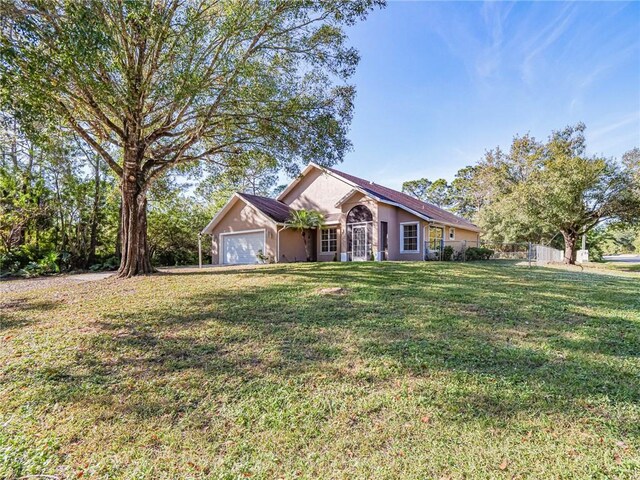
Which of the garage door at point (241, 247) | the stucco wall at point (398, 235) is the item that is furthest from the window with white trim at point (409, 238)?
the garage door at point (241, 247)

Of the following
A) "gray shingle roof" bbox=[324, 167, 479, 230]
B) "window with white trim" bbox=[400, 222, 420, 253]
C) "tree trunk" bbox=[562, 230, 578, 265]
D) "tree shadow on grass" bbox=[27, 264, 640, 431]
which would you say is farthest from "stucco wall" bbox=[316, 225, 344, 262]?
"tree trunk" bbox=[562, 230, 578, 265]

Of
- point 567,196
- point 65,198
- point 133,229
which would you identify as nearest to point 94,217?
point 65,198

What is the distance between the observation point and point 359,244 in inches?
714

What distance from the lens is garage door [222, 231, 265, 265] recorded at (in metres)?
19.2

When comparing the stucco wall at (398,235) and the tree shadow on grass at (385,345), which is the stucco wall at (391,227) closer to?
the stucco wall at (398,235)

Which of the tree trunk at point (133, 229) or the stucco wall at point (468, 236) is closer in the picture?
the tree trunk at point (133, 229)

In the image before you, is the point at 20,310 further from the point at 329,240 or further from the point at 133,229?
the point at 329,240

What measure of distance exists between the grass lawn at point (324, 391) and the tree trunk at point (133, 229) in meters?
4.71

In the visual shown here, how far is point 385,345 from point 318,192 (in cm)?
1632

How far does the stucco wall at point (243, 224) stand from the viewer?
18547 millimetres

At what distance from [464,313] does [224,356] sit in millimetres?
4227

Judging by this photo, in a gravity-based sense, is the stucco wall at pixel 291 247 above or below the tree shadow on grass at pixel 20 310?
above

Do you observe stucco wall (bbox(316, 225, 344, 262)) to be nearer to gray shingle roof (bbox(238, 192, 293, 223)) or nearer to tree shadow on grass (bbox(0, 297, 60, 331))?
gray shingle roof (bbox(238, 192, 293, 223))

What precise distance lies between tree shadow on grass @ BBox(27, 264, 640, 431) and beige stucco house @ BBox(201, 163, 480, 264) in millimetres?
10207
